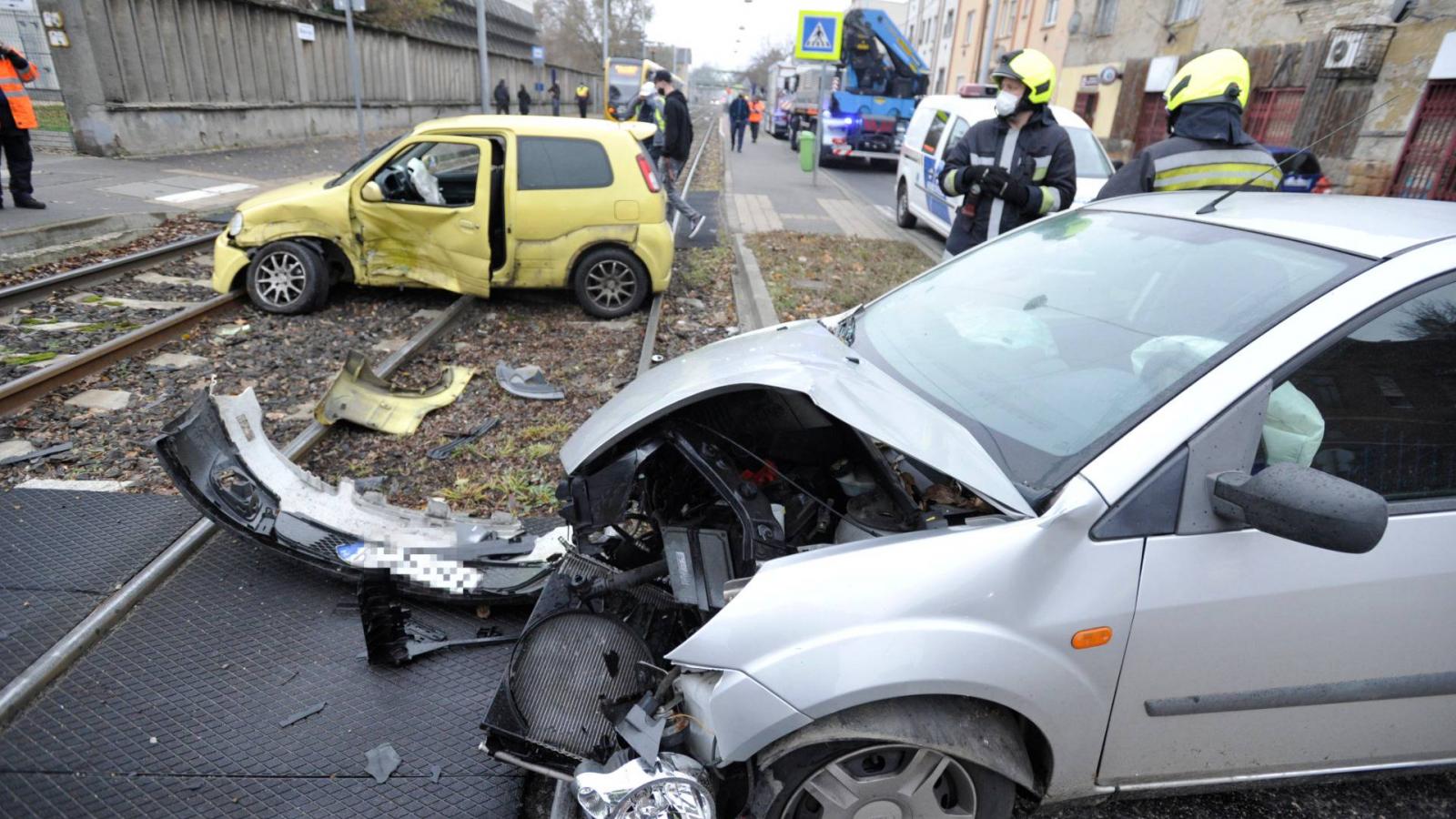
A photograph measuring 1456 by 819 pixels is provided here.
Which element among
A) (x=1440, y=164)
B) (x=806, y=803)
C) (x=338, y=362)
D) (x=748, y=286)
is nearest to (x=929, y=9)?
(x=1440, y=164)

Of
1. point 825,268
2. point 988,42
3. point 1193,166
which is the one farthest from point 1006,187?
point 988,42

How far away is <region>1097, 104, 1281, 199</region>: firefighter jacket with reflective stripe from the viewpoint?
3992 millimetres

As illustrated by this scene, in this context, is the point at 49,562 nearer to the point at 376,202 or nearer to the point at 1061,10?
the point at 376,202

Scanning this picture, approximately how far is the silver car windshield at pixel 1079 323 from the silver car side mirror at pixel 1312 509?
1.03 feet

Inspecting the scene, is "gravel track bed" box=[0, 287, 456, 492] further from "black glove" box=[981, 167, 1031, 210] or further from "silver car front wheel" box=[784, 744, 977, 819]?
"black glove" box=[981, 167, 1031, 210]

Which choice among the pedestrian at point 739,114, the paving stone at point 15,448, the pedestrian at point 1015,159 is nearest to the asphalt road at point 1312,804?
the pedestrian at point 1015,159

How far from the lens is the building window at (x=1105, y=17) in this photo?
77.2 ft

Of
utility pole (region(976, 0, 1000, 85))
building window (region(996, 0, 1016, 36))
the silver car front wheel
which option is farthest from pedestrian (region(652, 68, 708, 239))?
building window (region(996, 0, 1016, 36))

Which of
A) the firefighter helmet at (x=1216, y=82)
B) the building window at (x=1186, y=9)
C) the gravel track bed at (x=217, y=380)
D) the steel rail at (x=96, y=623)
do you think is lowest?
the gravel track bed at (x=217, y=380)

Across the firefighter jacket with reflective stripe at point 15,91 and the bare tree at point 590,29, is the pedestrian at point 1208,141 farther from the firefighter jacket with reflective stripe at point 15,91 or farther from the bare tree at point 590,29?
the bare tree at point 590,29

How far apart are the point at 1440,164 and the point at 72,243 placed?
1927cm

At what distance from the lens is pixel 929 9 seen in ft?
172

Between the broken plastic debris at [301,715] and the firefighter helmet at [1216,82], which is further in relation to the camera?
the firefighter helmet at [1216,82]

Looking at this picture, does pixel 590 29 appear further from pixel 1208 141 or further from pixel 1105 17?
pixel 1208 141
